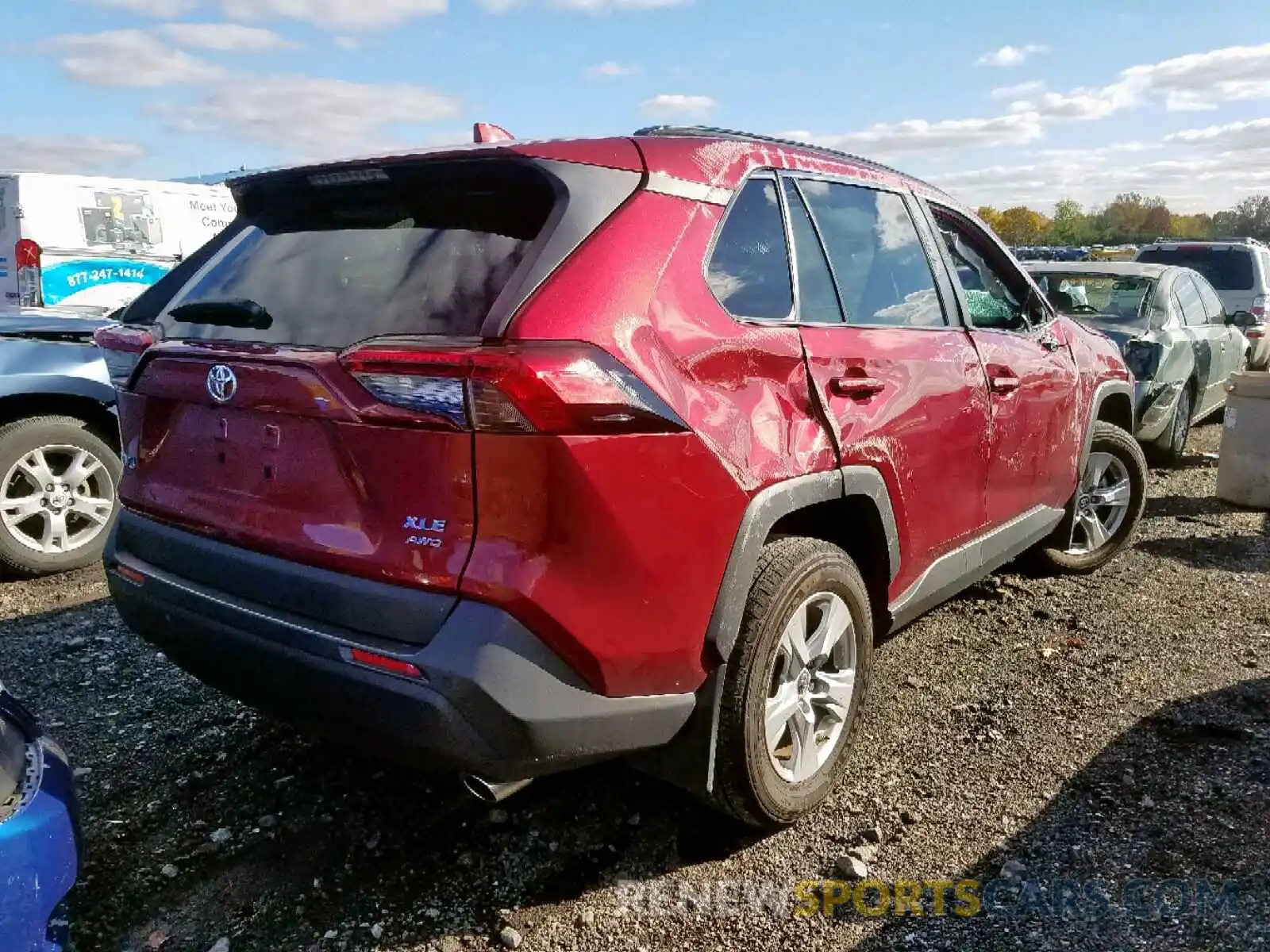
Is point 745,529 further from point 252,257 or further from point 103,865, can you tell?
point 103,865

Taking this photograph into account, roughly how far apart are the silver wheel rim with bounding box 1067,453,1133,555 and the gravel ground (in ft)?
3.51

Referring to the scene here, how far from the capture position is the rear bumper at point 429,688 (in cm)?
195

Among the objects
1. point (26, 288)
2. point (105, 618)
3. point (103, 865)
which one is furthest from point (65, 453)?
point (26, 288)

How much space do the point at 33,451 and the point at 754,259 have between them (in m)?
3.92

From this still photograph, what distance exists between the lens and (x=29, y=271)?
10.8m

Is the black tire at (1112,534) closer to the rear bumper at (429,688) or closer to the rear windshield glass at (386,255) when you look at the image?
the rear bumper at (429,688)

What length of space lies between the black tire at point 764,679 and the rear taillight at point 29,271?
11.0 m

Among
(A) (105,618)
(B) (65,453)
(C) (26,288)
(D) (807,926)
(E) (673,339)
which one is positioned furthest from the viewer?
(C) (26,288)

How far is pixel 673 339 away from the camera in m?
2.18

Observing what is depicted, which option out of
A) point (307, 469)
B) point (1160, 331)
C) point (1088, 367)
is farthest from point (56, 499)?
point (1160, 331)

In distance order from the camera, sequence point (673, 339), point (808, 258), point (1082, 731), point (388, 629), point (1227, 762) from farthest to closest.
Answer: point (1082, 731) → point (1227, 762) → point (808, 258) → point (673, 339) → point (388, 629)

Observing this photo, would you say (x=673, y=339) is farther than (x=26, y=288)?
No

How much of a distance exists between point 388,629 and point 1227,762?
8.99 feet

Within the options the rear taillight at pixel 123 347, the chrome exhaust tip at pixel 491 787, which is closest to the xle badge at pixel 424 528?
the chrome exhaust tip at pixel 491 787
